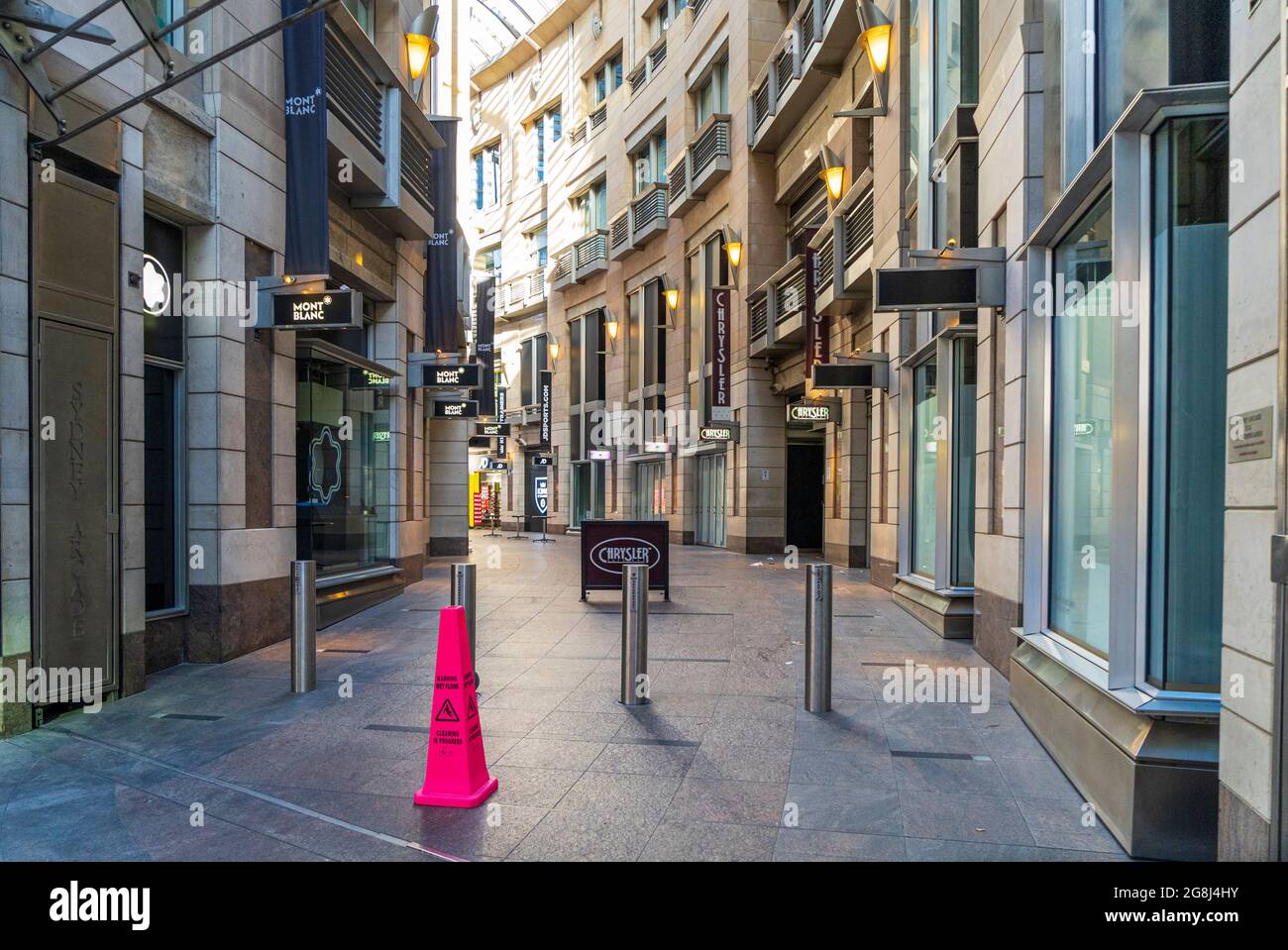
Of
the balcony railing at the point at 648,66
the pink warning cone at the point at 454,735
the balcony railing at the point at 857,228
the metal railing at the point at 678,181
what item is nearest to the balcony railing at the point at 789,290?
the balcony railing at the point at 857,228

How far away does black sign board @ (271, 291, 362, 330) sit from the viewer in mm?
9836

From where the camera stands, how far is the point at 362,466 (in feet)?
45.5

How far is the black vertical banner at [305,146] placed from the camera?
10.5m

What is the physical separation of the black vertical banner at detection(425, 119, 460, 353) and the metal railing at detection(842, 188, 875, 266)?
8.23 m

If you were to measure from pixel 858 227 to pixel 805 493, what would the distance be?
9.85 meters

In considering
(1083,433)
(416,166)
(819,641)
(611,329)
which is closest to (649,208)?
(611,329)

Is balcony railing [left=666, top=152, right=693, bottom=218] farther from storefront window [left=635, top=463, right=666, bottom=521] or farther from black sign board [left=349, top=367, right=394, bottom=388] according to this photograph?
black sign board [left=349, top=367, right=394, bottom=388]

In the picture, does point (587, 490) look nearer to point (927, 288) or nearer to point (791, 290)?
point (791, 290)

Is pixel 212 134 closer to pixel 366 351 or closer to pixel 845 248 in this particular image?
pixel 366 351

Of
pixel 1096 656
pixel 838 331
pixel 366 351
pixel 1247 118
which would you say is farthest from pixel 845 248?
pixel 1247 118

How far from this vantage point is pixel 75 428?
705 cm

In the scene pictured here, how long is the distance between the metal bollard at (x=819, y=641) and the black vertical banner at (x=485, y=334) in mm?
20164

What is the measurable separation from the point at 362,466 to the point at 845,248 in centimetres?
1052

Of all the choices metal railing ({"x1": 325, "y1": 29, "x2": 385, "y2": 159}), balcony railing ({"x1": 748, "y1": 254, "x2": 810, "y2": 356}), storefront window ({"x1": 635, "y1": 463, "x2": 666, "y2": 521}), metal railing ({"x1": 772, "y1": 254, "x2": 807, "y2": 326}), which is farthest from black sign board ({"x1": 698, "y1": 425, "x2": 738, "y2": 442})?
metal railing ({"x1": 325, "y1": 29, "x2": 385, "y2": 159})
